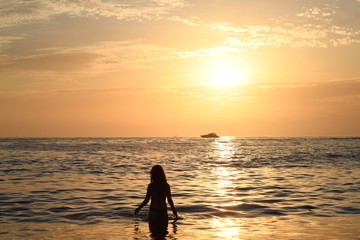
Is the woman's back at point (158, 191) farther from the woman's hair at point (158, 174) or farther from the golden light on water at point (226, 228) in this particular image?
the golden light on water at point (226, 228)

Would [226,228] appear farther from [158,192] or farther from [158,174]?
[158,174]

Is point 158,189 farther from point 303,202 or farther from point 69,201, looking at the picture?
point 303,202

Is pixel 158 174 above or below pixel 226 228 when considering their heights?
above

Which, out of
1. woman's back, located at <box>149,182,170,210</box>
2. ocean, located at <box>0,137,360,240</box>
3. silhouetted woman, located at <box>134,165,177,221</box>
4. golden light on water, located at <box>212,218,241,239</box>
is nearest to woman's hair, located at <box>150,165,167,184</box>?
silhouetted woman, located at <box>134,165,177,221</box>

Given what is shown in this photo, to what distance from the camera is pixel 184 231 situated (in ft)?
46.6

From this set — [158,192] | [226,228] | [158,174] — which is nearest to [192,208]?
[226,228]

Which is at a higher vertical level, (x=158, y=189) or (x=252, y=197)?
(x=158, y=189)

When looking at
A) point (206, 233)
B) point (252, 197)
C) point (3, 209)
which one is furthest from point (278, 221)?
point (3, 209)

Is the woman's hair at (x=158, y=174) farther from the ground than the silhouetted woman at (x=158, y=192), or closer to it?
farther from the ground

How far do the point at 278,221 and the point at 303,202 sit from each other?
209 inches

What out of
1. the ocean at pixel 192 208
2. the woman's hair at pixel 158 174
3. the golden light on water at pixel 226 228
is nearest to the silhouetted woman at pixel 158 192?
the woman's hair at pixel 158 174

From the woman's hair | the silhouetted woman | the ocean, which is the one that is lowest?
the ocean

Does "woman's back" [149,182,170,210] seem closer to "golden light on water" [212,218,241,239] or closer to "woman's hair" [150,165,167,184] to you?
"woman's hair" [150,165,167,184]

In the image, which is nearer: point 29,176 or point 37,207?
point 37,207
